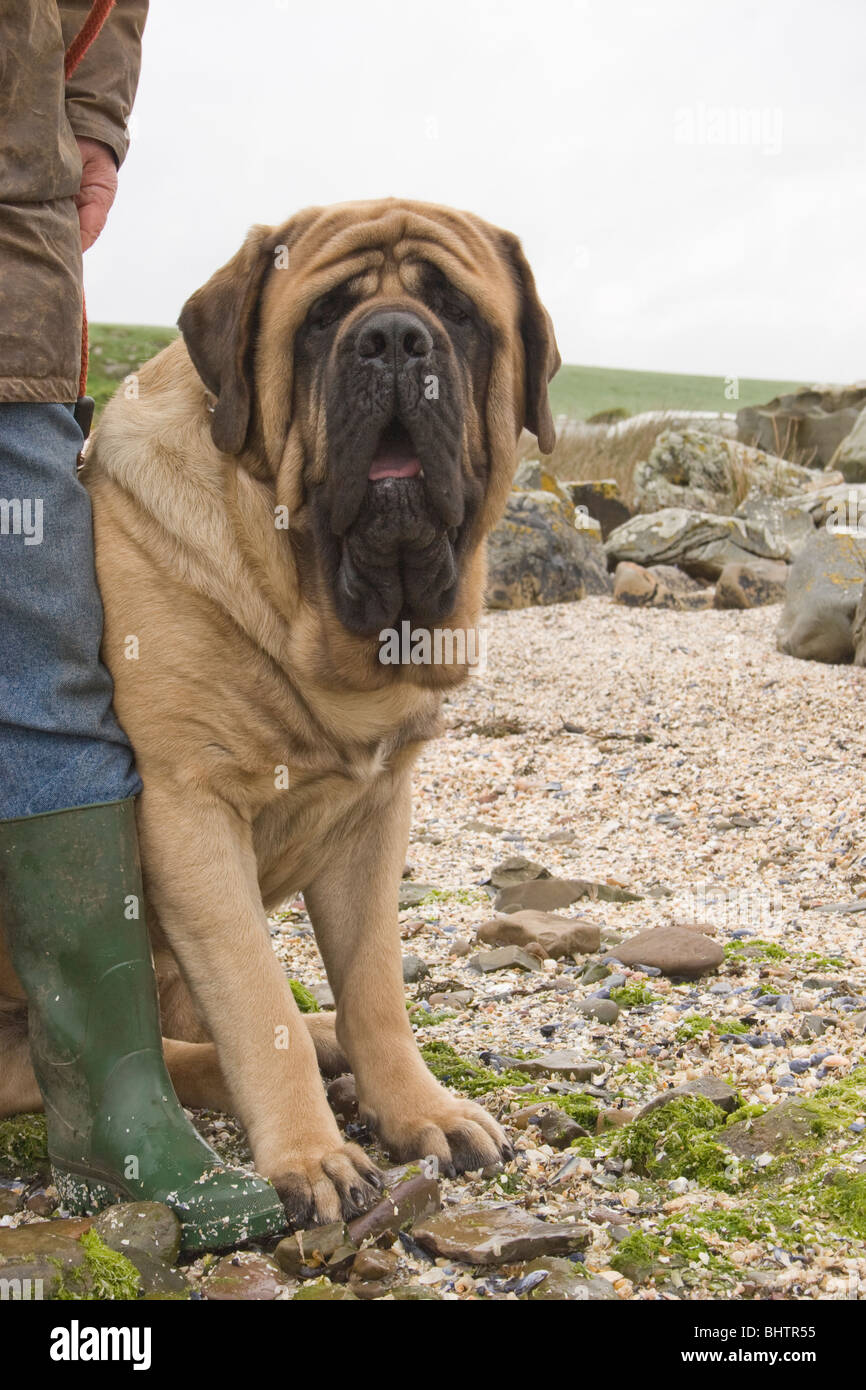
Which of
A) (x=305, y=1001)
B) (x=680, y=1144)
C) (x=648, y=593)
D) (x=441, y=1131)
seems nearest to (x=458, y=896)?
(x=305, y=1001)

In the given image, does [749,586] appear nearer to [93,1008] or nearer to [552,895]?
[552,895]

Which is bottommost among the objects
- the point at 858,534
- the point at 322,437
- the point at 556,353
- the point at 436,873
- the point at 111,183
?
the point at 436,873

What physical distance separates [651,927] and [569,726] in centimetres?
282

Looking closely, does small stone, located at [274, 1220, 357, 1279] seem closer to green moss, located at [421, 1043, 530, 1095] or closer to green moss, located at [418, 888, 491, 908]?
green moss, located at [421, 1043, 530, 1095]

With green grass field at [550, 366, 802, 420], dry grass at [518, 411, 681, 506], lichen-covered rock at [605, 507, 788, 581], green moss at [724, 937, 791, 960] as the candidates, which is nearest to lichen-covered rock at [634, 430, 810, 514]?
dry grass at [518, 411, 681, 506]

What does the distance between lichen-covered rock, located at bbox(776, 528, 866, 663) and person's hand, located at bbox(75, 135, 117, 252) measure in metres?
5.91

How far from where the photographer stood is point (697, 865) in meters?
4.64

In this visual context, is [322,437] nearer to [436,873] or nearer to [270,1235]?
[270,1235]

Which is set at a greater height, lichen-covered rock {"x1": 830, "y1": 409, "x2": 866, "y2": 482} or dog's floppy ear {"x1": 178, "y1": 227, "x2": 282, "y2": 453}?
dog's floppy ear {"x1": 178, "y1": 227, "x2": 282, "y2": 453}

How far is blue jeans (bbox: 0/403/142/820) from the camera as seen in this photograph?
2.28m

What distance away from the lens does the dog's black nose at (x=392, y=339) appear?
2416mm

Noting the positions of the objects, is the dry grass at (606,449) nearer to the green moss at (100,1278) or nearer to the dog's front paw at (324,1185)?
the dog's front paw at (324,1185)

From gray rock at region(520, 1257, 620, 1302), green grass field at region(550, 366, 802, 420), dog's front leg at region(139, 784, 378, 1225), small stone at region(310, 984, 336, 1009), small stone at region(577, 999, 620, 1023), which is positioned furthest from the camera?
green grass field at region(550, 366, 802, 420)

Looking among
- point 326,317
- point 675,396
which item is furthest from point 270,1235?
point 675,396
